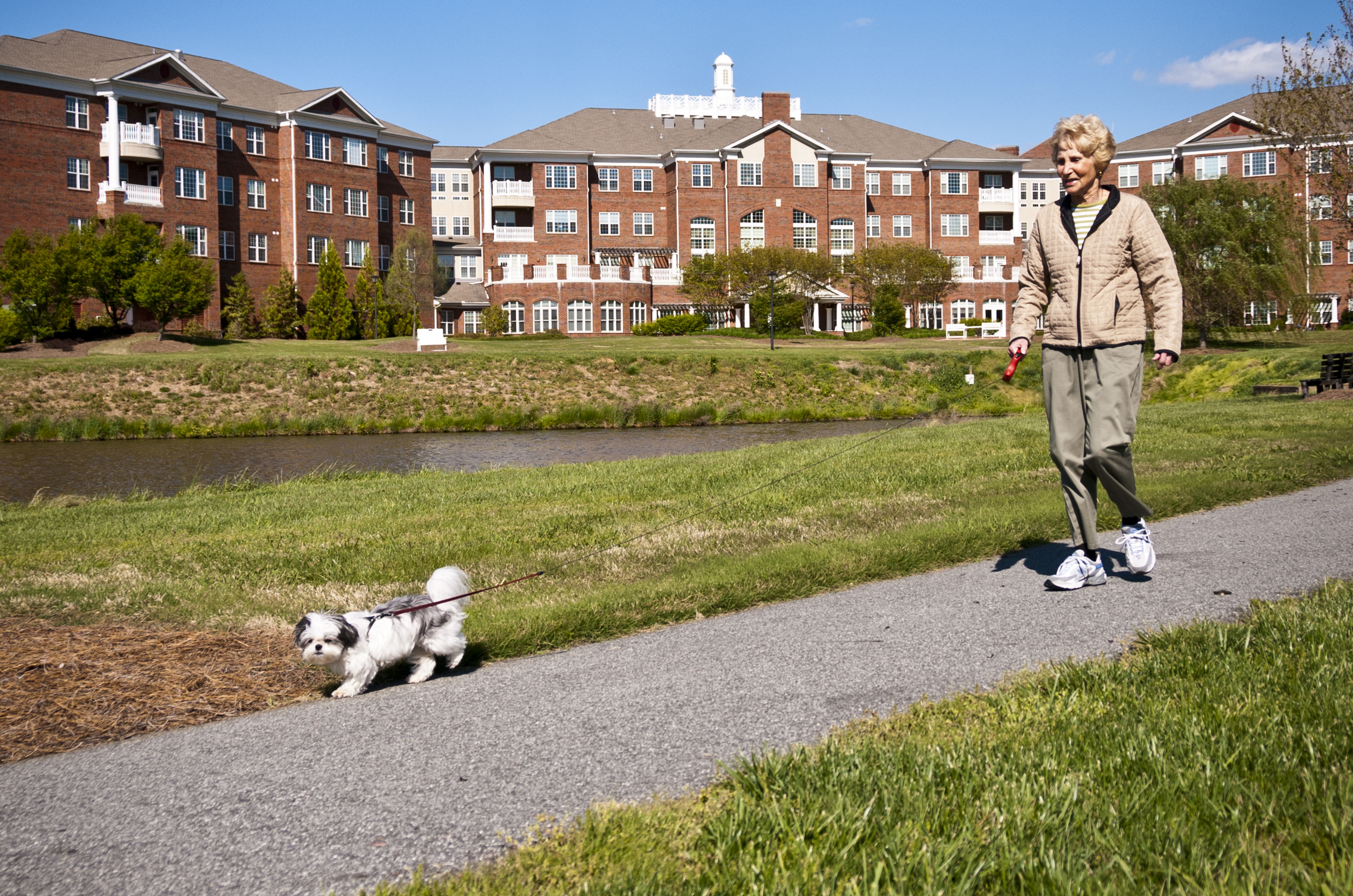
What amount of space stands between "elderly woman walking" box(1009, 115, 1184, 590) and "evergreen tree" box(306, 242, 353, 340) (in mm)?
51659

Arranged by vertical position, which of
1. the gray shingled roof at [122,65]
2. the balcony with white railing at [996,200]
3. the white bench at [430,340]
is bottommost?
the white bench at [430,340]

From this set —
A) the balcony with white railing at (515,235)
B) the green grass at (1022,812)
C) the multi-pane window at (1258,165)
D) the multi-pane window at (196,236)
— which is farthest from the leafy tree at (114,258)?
the multi-pane window at (1258,165)

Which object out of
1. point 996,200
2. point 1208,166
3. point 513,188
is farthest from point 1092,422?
point 1208,166

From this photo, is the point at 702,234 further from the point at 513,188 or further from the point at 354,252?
the point at 354,252

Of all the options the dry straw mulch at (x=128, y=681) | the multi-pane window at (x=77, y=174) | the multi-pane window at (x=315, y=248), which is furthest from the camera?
the multi-pane window at (x=315, y=248)

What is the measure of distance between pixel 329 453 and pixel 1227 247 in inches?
1540

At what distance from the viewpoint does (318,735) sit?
4.47 meters

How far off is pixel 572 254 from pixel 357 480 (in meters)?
52.7

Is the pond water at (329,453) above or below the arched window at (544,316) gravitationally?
below

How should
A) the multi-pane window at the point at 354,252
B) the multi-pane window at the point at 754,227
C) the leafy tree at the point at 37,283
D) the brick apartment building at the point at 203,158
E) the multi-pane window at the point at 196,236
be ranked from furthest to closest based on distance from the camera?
the multi-pane window at the point at 754,227 → the multi-pane window at the point at 354,252 → the multi-pane window at the point at 196,236 → the brick apartment building at the point at 203,158 → the leafy tree at the point at 37,283

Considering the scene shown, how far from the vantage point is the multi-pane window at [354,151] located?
202ft

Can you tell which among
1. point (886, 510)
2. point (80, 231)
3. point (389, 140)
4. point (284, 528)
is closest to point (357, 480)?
point (284, 528)

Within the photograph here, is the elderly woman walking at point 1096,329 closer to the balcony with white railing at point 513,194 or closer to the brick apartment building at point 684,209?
the brick apartment building at point 684,209

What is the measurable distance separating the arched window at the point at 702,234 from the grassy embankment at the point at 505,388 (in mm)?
27195
